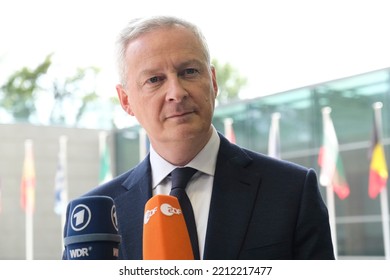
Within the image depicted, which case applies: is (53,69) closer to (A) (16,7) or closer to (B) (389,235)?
(A) (16,7)

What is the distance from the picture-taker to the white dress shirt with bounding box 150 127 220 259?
150 centimetres

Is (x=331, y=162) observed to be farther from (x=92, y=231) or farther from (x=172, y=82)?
(x=92, y=231)

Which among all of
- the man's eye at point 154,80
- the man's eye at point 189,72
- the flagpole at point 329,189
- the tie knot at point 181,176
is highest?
the flagpole at point 329,189

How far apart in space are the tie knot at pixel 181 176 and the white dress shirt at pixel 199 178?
1 centimetres

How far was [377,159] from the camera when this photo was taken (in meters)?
11.2

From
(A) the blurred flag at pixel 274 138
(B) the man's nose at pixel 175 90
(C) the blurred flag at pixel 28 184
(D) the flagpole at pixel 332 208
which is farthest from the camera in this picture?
(C) the blurred flag at pixel 28 184

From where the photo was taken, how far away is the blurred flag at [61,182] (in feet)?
50.4

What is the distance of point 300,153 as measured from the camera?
500 inches

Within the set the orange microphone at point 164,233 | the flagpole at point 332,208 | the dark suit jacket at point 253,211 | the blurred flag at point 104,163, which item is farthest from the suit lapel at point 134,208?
the blurred flag at point 104,163

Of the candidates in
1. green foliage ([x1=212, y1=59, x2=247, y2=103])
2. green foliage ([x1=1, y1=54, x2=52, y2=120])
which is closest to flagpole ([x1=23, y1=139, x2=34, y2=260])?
green foliage ([x1=1, y1=54, x2=52, y2=120])

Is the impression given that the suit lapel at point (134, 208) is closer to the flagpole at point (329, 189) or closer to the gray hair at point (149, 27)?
the gray hair at point (149, 27)

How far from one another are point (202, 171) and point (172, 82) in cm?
22
